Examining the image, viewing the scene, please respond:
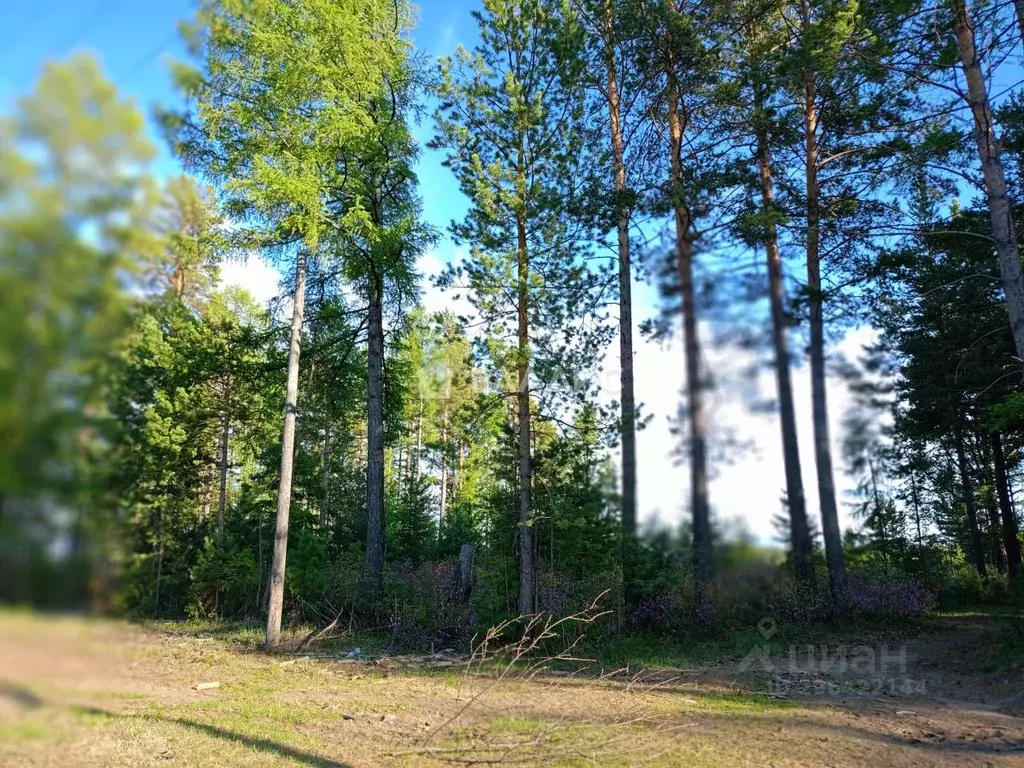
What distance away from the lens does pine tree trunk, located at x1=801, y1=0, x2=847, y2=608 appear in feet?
7.39

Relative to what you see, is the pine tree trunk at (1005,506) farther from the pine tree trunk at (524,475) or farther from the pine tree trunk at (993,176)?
the pine tree trunk at (524,475)

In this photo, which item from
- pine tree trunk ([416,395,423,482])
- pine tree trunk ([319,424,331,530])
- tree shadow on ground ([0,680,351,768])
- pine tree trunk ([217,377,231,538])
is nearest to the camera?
tree shadow on ground ([0,680,351,768])

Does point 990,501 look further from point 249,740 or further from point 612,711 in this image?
point 249,740

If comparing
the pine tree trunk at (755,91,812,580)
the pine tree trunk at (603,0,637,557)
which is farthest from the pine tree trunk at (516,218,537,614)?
the pine tree trunk at (755,91,812,580)

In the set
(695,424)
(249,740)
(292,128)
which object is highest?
(292,128)

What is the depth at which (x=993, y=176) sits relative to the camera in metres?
9.52

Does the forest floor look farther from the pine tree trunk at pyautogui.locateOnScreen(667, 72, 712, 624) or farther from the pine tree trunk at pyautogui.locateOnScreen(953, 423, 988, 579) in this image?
the pine tree trunk at pyautogui.locateOnScreen(667, 72, 712, 624)

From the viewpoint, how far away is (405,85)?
663 inches

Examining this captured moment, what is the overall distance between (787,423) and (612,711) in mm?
7212

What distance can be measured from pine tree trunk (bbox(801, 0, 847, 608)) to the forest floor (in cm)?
268

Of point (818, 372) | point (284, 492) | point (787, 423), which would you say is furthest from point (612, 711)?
point (284, 492)

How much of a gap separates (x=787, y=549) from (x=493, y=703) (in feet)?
24.0

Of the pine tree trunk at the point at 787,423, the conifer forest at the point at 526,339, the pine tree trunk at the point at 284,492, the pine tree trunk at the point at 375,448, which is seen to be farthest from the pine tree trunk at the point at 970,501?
the pine tree trunk at the point at 284,492

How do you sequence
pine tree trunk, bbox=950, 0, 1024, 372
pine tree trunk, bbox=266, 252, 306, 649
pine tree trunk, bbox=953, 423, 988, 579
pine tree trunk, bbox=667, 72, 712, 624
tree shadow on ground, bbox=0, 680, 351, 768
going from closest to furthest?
pine tree trunk, bbox=667, 72, 712, 624 → tree shadow on ground, bbox=0, 680, 351, 768 → pine tree trunk, bbox=950, 0, 1024, 372 → pine tree trunk, bbox=953, 423, 988, 579 → pine tree trunk, bbox=266, 252, 306, 649
